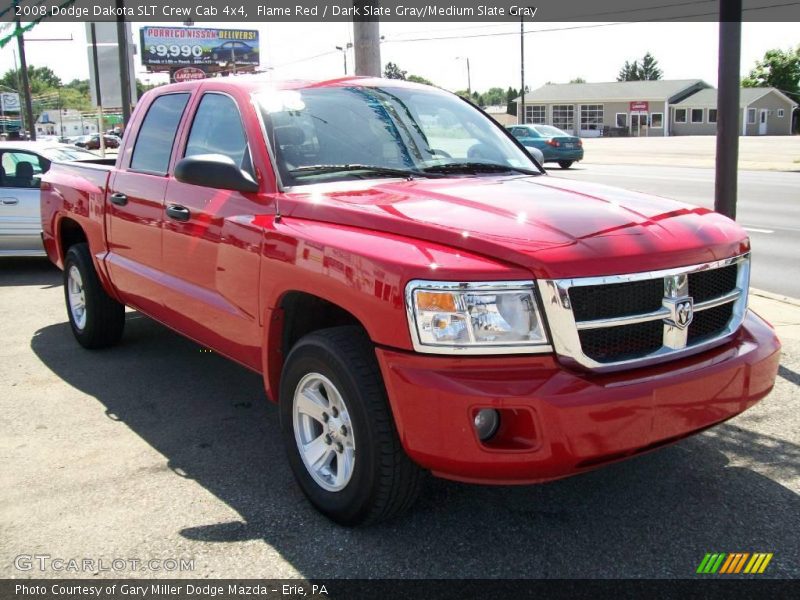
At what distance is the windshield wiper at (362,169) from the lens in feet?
12.8

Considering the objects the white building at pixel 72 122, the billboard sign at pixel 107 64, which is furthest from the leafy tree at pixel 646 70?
the billboard sign at pixel 107 64

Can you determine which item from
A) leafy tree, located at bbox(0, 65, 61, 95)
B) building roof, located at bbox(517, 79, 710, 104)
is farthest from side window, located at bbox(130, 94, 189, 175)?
leafy tree, located at bbox(0, 65, 61, 95)

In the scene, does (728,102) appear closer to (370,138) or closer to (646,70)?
(370,138)

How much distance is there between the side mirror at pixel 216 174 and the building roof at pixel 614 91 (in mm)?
79871

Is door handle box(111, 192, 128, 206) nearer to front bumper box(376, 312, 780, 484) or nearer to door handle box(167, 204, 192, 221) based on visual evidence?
door handle box(167, 204, 192, 221)

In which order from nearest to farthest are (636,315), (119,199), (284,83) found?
(636,315)
(284,83)
(119,199)

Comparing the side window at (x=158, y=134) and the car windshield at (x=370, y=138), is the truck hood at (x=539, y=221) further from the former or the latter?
the side window at (x=158, y=134)

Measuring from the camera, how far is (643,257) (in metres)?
2.95

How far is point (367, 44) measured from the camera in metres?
8.41

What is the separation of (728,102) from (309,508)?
14.0 feet

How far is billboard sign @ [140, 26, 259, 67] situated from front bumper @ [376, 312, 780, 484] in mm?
73503

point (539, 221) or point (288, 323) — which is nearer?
point (539, 221)

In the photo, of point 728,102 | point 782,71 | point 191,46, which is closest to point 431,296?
point 728,102

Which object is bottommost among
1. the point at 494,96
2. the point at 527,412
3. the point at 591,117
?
the point at 527,412
